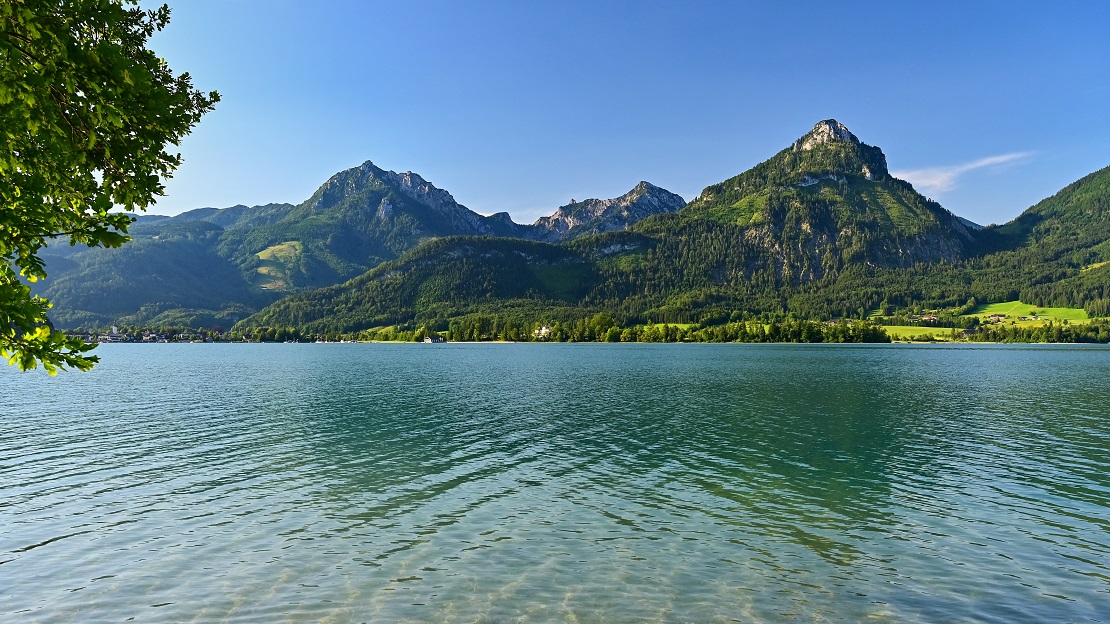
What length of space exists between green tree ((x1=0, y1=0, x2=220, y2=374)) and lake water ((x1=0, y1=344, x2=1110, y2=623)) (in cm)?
1219

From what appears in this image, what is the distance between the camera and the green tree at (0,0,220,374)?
11.0 m

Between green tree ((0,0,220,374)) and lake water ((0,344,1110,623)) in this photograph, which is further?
lake water ((0,344,1110,623))

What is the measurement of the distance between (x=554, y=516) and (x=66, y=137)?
23382 mm

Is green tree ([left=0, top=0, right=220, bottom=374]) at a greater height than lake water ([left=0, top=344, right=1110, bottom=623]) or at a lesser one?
greater

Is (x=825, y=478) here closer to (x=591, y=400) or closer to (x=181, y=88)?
(x=181, y=88)

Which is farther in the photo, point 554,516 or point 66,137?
point 554,516

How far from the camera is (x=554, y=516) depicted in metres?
29.1

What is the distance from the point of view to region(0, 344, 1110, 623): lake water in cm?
1986

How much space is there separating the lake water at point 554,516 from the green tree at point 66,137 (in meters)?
12.2

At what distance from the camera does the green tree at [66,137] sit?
36.2ft

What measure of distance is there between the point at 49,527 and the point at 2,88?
79.5 ft

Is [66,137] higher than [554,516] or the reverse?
higher

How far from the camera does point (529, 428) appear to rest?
56.7 metres

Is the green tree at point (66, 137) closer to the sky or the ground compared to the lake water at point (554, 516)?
closer to the sky
